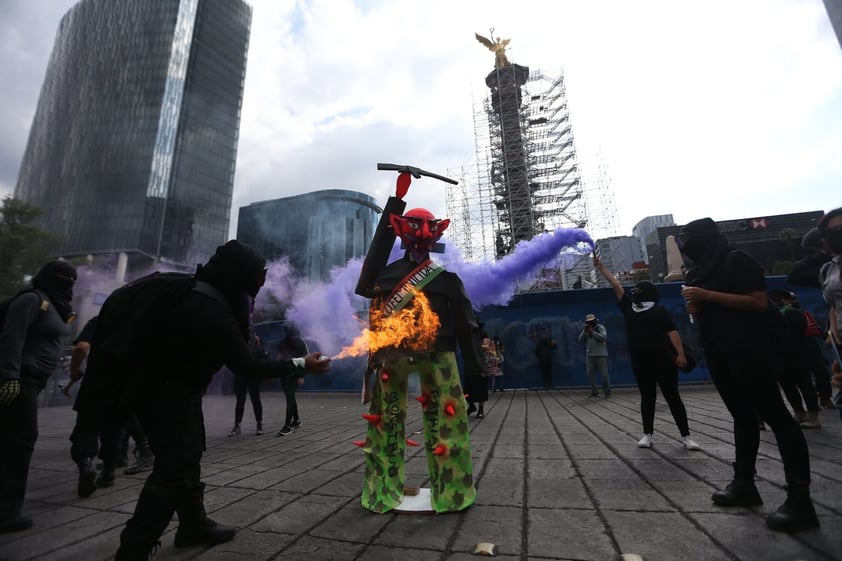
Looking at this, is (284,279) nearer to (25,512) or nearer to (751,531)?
(25,512)

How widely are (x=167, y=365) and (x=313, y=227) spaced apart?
68112 mm

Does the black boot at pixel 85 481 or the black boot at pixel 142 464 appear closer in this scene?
the black boot at pixel 85 481

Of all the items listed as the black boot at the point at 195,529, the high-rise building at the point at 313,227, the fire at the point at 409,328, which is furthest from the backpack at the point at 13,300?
the high-rise building at the point at 313,227

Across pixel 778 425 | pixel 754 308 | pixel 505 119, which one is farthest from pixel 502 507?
pixel 505 119

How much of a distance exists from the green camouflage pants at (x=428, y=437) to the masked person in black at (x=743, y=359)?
5.75 ft

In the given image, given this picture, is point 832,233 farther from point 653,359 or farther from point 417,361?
point 417,361

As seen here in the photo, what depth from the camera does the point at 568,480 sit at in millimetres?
3393

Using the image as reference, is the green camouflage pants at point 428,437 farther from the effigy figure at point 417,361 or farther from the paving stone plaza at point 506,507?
the paving stone plaza at point 506,507

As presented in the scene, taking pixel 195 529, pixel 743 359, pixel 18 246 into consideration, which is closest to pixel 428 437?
pixel 195 529

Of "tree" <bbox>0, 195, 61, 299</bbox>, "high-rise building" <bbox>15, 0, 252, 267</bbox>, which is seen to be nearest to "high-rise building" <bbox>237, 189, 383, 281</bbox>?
"high-rise building" <bbox>15, 0, 252, 267</bbox>

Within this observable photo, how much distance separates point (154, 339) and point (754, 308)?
12.6 ft

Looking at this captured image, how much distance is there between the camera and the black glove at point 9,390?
9.43 ft

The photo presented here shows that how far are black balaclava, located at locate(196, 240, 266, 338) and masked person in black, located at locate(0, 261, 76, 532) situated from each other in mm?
1890

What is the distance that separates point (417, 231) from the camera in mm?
3316
